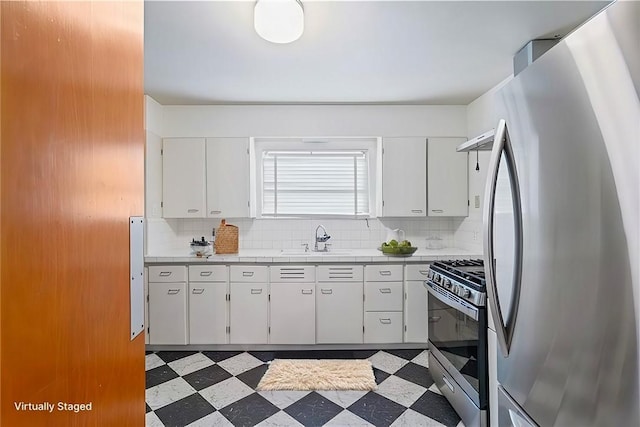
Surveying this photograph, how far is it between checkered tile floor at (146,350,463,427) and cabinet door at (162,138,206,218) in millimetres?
1453

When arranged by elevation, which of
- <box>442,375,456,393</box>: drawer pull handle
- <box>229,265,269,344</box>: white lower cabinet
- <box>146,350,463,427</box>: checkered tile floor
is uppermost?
<box>229,265,269,344</box>: white lower cabinet

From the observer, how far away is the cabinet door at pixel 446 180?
3289 mm

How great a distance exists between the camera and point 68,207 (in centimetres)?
51

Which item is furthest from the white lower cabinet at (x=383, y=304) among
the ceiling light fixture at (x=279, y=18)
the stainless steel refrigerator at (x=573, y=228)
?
the ceiling light fixture at (x=279, y=18)

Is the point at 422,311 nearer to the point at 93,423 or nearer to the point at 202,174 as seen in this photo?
the point at 202,174

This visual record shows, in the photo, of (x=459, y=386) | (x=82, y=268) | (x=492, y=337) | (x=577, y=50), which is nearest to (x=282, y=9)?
(x=577, y=50)

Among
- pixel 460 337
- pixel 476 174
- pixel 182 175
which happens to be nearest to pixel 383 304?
pixel 460 337

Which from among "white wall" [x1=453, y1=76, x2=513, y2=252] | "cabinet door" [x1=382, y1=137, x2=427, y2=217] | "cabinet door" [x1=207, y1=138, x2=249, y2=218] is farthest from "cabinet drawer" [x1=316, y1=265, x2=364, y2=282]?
"white wall" [x1=453, y1=76, x2=513, y2=252]

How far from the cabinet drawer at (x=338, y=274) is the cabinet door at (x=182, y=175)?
1.42 m

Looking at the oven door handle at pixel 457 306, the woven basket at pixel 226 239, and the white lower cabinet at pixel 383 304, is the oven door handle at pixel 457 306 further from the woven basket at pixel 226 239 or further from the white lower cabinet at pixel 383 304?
the woven basket at pixel 226 239

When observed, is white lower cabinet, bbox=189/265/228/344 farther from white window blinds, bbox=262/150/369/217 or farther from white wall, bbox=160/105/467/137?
white wall, bbox=160/105/467/137

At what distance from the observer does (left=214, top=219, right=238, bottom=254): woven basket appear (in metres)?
3.20

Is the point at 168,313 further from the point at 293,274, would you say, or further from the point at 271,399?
the point at 271,399

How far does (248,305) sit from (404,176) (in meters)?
2.04
